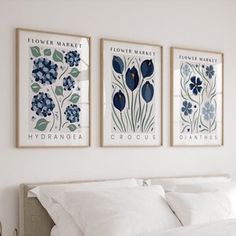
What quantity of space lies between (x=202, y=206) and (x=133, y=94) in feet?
3.38

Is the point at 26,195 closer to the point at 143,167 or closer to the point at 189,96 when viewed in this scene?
the point at 143,167

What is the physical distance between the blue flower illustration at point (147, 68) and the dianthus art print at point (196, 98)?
0.21 m

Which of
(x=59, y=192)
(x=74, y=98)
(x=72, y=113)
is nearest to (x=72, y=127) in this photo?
(x=72, y=113)

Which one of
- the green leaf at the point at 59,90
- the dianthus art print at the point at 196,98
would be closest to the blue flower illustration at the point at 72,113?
the green leaf at the point at 59,90

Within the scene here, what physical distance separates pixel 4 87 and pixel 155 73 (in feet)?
3.89

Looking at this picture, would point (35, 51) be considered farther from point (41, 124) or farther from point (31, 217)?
point (31, 217)

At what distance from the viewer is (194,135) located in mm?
3854

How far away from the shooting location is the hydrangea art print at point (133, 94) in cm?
350

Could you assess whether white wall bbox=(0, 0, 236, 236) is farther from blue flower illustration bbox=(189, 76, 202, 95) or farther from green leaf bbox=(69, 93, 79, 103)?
A: blue flower illustration bbox=(189, 76, 202, 95)

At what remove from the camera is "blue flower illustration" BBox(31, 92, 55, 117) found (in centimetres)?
320

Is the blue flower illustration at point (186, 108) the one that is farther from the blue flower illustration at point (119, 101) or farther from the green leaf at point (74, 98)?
the green leaf at point (74, 98)

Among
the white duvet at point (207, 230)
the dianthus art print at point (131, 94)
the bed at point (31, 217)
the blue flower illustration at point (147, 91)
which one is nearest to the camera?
the white duvet at point (207, 230)

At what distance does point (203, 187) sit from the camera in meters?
3.38

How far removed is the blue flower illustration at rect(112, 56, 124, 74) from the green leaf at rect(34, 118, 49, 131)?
26.3 inches
